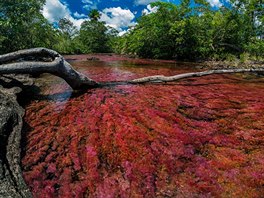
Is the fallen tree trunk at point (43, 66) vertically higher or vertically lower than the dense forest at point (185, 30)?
lower

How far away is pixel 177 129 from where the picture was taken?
12.2 feet

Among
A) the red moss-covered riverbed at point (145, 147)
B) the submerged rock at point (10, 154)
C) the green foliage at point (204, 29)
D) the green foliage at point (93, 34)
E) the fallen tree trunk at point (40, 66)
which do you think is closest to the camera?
the submerged rock at point (10, 154)

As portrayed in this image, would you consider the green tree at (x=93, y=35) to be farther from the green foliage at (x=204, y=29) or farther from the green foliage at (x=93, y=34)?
the green foliage at (x=204, y=29)

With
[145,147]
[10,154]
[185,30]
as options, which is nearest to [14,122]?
[10,154]

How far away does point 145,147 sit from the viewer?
3184mm

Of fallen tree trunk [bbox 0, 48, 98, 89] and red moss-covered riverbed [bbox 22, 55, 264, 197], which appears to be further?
fallen tree trunk [bbox 0, 48, 98, 89]

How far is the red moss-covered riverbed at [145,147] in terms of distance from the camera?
2412 millimetres

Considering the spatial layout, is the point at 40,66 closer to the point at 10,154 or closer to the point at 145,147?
the point at 10,154

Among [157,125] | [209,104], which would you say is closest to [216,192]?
[157,125]

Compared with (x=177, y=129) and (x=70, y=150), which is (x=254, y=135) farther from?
(x=70, y=150)

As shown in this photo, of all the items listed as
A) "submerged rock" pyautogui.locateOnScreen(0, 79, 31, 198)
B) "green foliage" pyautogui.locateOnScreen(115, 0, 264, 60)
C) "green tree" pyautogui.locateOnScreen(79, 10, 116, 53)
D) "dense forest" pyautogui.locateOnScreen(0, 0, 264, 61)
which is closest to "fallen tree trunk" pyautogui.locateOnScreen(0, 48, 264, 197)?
"submerged rock" pyautogui.locateOnScreen(0, 79, 31, 198)

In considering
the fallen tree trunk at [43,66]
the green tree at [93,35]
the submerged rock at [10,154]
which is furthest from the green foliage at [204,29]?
the green tree at [93,35]

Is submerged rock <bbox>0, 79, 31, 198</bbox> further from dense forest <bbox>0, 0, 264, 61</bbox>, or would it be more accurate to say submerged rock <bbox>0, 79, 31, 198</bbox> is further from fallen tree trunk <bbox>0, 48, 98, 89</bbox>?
dense forest <bbox>0, 0, 264, 61</bbox>

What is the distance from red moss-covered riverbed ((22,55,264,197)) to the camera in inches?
95.0
